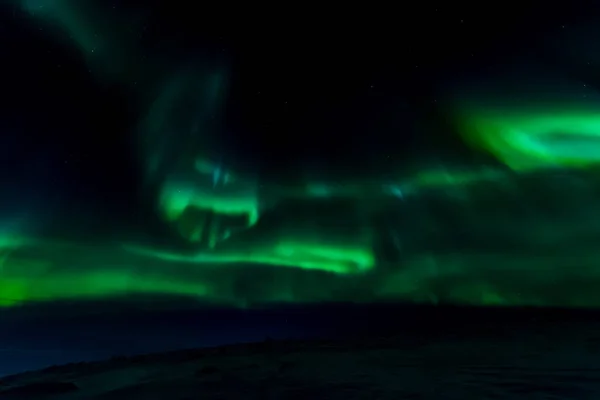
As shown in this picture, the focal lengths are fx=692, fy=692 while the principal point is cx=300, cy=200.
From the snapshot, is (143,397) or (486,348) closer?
(143,397)

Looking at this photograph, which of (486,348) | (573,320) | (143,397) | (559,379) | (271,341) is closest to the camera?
(143,397)

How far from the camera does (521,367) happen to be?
364 inches

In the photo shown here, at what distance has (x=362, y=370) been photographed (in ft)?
30.4

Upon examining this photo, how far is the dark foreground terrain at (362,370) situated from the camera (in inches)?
302

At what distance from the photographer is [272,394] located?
761 cm

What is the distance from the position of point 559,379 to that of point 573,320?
6.54 metres

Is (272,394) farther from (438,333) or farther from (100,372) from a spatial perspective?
(438,333)

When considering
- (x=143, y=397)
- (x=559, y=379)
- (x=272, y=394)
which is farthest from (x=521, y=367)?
(x=143, y=397)

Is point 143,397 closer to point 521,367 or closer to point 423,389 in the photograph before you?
point 423,389

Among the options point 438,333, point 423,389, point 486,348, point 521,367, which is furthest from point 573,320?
point 423,389

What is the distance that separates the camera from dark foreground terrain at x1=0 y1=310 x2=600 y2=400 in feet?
25.1

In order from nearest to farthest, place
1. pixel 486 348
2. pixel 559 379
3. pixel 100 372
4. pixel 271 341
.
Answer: pixel 559 379 < pixel 100 372 < pixel 486 348 < pixel 271 341

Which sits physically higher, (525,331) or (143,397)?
(525,331)

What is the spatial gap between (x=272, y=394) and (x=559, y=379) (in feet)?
11.3
